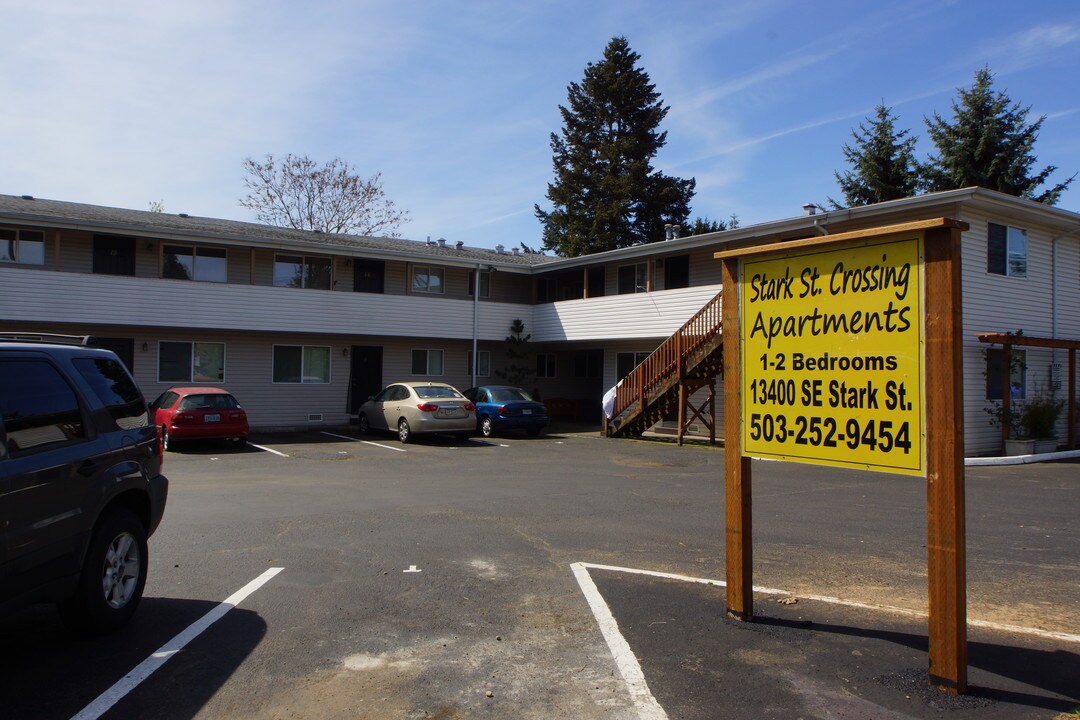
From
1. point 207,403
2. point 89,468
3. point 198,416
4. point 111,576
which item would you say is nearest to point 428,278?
point 207,403

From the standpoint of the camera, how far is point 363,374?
82.2ft

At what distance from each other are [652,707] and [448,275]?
77.3ft

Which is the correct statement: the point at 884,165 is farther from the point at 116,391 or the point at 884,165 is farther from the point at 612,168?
the point at 116,391

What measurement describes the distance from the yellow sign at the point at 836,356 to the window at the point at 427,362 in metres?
21.4

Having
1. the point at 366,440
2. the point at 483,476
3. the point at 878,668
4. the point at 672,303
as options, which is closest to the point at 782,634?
the point at 878,668

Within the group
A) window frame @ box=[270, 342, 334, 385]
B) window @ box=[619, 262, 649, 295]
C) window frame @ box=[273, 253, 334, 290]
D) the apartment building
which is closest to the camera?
the apartment building

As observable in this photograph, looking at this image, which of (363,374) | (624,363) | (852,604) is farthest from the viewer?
(624,363)

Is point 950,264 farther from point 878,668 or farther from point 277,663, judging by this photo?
point 277,663

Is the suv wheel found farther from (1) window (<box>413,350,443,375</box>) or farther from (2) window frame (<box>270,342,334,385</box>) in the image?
(1) window (<box>413,350,443,375</box>)

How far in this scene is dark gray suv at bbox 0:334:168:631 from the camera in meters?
4.14

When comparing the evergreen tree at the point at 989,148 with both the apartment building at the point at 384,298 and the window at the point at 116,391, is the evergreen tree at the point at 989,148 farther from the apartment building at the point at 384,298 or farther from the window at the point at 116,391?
the window at the point at 116,391

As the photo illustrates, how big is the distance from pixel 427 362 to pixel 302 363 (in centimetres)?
439

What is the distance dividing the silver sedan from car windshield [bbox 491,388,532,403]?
165 centimetres

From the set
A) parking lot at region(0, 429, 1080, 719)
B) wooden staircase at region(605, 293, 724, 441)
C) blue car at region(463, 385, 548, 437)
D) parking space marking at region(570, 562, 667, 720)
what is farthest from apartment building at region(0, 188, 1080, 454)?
parking space marking at region(570, 562, 667, 720)
